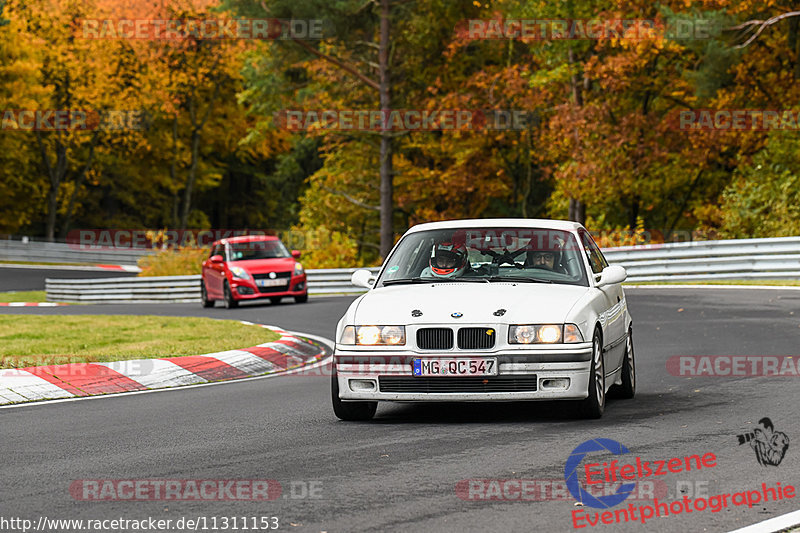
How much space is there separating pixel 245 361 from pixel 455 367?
6165 millimetres

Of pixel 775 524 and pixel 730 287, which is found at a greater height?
pixel 775 524

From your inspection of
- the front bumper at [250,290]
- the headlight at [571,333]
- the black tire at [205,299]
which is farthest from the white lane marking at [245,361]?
the black tire at [205,299]

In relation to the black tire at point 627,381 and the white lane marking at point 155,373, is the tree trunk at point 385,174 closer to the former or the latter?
the white lane marking at point 155,373

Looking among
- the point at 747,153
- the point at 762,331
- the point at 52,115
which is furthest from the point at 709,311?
the point at 52,115

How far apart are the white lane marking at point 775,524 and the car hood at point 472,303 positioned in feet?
10.1

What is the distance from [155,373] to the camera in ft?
43.2

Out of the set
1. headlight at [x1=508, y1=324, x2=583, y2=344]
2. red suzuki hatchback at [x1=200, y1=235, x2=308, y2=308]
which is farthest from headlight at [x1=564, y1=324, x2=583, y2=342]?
red suzuki hatchback at [x1=200, y1=235, x2=308, y2=308]

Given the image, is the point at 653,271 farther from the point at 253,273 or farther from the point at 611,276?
the point at 611,276

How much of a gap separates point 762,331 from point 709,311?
3.81 meters

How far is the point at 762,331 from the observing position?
16.0 meters

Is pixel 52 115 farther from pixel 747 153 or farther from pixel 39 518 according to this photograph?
pixel 39 518

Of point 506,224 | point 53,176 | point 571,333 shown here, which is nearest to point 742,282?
point 506,224

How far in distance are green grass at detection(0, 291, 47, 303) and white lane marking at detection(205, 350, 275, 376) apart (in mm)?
22145

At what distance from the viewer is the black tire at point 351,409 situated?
367 inches
